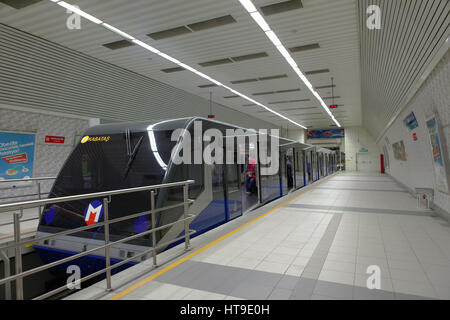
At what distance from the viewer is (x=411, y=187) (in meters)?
10.1

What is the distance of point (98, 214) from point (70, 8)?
18.5 ft

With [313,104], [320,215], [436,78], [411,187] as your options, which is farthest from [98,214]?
[313,104]

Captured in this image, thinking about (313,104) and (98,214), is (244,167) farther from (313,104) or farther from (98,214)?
(313,104)

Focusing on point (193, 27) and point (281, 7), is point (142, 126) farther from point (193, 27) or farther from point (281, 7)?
point (281, 7)

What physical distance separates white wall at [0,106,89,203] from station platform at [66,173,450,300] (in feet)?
22.7

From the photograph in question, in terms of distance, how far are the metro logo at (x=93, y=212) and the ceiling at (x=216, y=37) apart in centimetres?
505

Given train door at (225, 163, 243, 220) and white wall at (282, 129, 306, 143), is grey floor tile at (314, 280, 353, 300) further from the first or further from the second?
white wall at (282, 129, 306, 143)

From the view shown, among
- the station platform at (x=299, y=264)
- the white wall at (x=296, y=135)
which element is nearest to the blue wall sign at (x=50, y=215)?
the station platform at (x=299, y=264)

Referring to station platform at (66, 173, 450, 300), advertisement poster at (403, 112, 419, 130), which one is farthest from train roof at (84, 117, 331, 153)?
advertisement poster at (403, 112, 419, 130)

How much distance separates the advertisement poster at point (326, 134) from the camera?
31109mm

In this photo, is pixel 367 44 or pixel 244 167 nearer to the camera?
pixel 244 167

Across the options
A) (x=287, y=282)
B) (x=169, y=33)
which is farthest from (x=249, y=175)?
(x=287, y=282)

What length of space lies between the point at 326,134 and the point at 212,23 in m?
26.5

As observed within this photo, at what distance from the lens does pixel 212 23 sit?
25.4 ft
